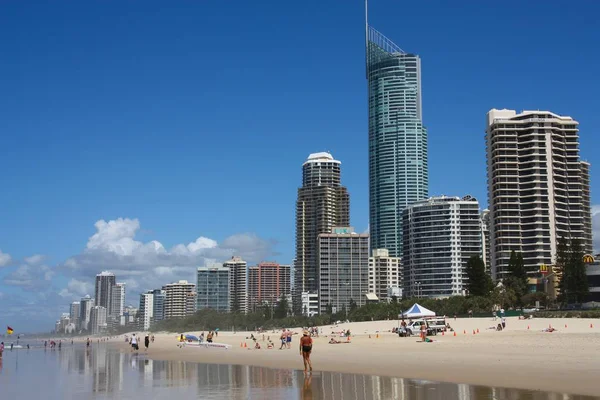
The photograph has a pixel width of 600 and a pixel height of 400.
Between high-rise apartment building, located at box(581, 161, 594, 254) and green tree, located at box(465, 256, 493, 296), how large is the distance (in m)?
68.6

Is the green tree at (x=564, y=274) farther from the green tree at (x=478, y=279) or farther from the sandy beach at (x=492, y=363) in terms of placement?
the sandy beach at (x=492, y=363)

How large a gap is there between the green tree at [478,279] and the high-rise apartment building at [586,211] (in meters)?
68.6

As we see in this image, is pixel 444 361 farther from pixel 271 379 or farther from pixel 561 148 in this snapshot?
pixel 561 148

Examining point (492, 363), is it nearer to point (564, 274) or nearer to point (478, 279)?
point (564, 274)

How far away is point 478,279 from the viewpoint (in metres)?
115

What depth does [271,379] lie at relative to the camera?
28922 mm

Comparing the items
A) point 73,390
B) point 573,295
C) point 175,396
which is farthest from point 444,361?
point 573,295

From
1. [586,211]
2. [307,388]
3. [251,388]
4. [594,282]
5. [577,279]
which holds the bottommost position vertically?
[251,388]

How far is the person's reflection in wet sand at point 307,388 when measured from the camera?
2200 centimetres

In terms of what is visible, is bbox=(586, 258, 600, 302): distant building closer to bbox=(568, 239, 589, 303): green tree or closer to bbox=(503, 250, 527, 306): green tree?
bbox=(568, 239, 589, 303): green tree

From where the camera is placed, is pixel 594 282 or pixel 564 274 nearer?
pixel 564 274

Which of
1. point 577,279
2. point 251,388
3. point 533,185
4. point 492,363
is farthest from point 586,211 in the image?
point 251,388

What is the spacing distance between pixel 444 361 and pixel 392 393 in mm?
12242

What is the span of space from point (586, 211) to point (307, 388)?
183m
